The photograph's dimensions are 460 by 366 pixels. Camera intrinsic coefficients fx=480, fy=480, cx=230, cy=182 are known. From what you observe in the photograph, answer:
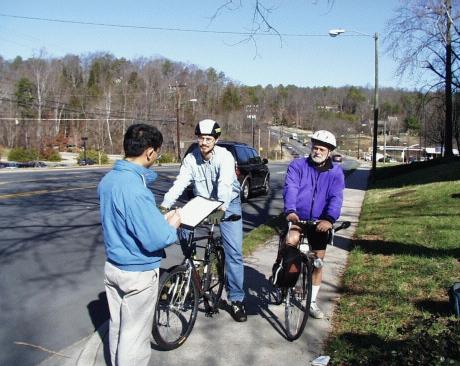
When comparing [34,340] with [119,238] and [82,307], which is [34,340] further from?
[119,238]

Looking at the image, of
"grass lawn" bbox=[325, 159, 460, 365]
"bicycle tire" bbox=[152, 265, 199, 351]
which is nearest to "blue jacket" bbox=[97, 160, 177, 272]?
"bicycle tire" bbox=[152, 265, 199, 351]

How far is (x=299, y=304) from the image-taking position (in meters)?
4.52

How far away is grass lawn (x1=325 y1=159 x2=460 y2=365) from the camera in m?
3.20

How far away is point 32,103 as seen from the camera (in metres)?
89.9

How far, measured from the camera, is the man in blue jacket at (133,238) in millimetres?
2928

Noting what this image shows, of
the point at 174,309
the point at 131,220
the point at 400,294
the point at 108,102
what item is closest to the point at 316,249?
the point at 400,294

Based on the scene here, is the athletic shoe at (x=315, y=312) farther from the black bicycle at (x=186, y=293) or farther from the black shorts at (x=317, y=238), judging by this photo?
the black bicycle at (x=186, y=293)

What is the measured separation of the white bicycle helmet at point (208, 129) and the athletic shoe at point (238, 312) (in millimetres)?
1737

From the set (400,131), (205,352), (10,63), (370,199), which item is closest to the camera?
(205,352)

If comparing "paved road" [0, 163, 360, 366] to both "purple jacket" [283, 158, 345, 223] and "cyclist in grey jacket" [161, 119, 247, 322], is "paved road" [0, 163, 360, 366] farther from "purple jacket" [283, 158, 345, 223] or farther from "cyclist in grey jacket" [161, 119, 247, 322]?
"purple jacket" [283, 158, 345, 223]

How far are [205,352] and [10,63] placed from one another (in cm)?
10840

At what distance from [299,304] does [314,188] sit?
1.11m

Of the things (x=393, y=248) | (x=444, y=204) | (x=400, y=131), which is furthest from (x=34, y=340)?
(x=400, y=131)

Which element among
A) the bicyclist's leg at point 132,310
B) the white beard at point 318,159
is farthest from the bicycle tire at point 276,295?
the bicyclist's leg at point 132,310
